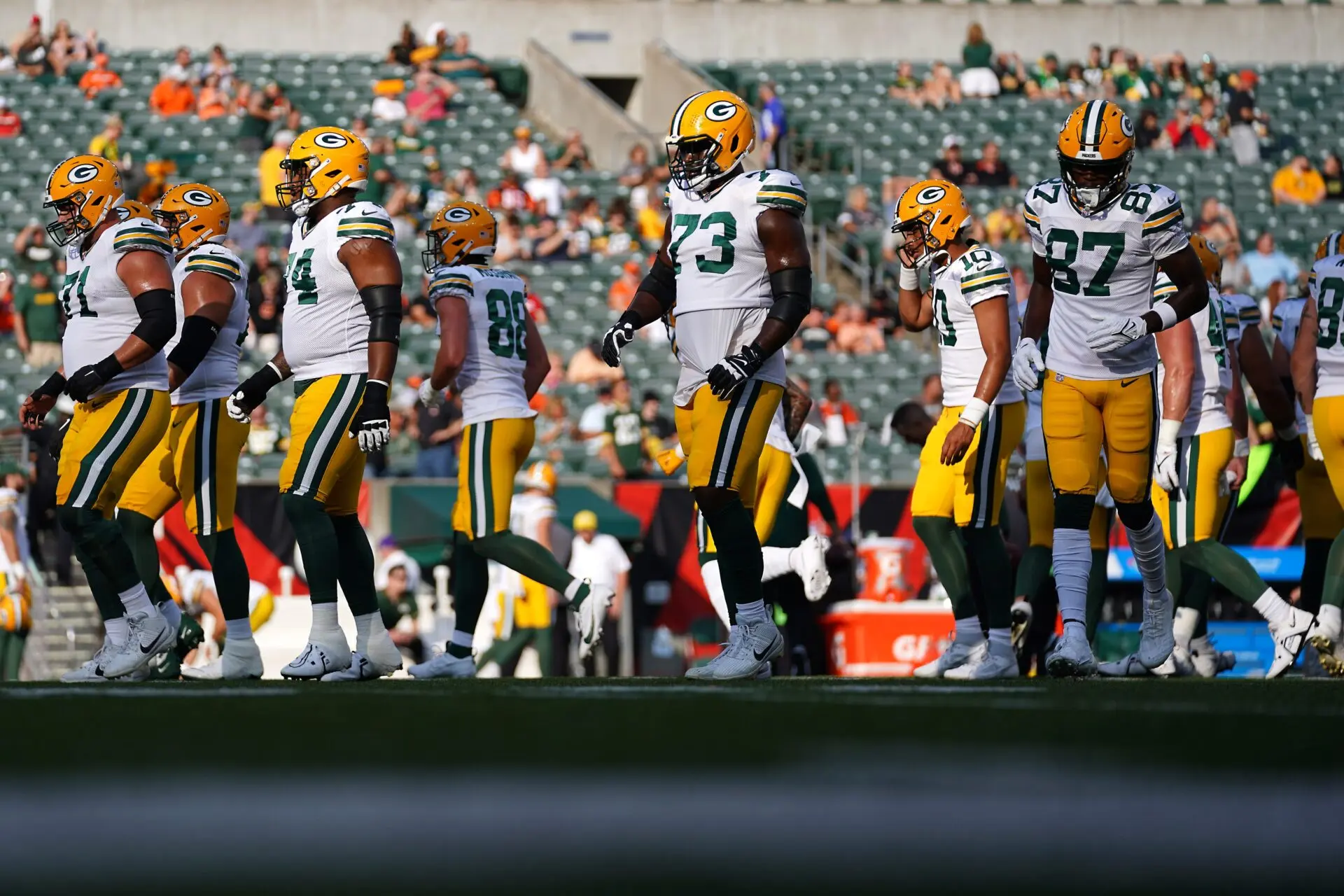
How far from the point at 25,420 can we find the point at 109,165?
1.14 metres

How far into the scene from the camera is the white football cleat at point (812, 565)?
979 centimetres

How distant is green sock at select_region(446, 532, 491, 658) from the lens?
869cm

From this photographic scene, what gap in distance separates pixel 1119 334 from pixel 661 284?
5.62ft

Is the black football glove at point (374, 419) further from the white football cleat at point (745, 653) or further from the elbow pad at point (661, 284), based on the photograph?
the white football cleat at point (745, 653)

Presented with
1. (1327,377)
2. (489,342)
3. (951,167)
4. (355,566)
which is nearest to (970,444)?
(1327,377)

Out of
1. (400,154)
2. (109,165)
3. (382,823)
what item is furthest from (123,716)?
(400,154)

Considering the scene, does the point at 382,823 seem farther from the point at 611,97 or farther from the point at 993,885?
the point at 611,97

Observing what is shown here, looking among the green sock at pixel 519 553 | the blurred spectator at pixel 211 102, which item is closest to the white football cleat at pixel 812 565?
the green sock at pixel 519 553

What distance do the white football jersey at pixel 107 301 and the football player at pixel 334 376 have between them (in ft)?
2.13

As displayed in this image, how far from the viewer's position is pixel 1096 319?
24.2 ft

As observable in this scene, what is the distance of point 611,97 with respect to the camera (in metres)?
30.0

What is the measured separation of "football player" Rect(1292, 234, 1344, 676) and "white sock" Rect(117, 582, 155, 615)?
4821mm

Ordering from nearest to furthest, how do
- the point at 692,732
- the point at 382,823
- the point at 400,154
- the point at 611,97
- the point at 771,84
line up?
the point at 382,823 < the point at 692,732 < the point at 400,154 < the point at 771,84 < the point at 611,97

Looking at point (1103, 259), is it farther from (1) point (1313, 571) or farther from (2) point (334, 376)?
(1) point (1313, 571)
